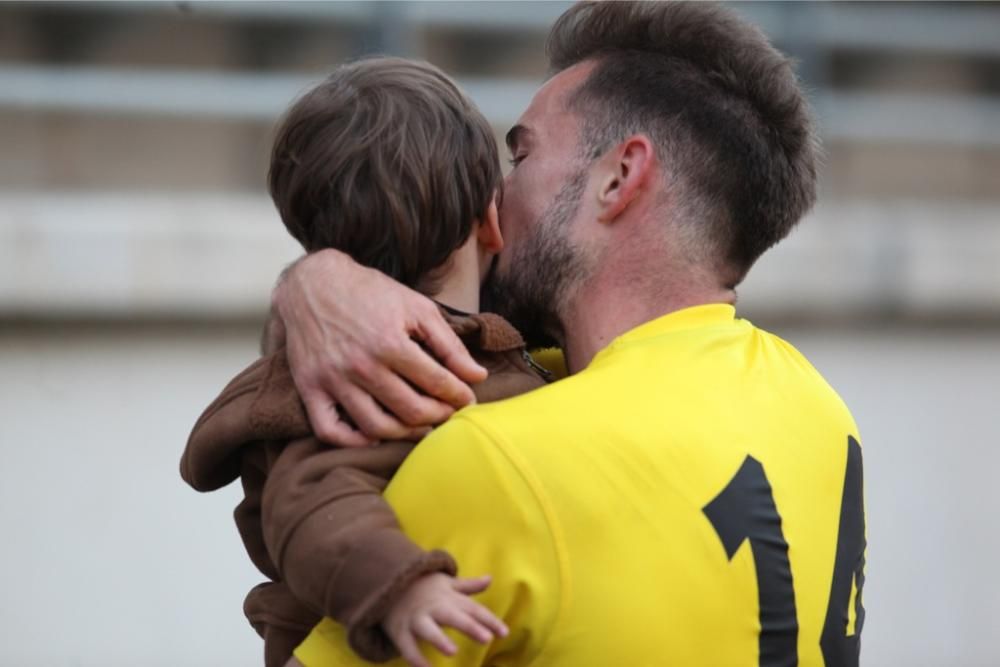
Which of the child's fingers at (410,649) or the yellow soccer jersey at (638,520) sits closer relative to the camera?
the child's fingers at (410,649)

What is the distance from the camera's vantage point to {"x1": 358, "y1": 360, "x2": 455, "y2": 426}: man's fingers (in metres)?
1.81

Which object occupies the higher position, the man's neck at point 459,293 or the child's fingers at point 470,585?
the man's neck at point 459,293

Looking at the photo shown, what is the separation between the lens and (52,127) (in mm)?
4637

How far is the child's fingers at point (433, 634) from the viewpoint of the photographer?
1549mm

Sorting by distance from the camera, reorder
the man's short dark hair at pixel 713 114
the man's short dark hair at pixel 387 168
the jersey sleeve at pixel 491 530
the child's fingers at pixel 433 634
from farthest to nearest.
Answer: the man's short dark hair at pixel 713 114 → the man's short dark hair at pixel 387 168 → the jersey sleeve at pixel 491 530 → the child's fingers at pixel 433 634

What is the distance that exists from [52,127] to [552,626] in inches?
136

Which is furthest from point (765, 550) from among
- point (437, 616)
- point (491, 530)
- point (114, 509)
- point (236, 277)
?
point (114, 509)

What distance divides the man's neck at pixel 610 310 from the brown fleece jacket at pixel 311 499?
0.50 feet

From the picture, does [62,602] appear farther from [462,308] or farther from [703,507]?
[703,507]

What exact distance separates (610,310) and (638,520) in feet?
1.53

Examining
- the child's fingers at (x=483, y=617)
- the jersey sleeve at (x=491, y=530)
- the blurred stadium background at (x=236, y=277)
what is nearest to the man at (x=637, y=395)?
the jersey sleeve at (x=491, y=530)

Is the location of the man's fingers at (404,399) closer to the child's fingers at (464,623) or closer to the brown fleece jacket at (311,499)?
the brown fleece jacket at (311,499)

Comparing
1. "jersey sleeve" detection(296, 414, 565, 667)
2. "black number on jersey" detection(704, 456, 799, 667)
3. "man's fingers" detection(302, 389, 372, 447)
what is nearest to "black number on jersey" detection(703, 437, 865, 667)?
"black number on jersey" detection(704, 456, 799, 667)

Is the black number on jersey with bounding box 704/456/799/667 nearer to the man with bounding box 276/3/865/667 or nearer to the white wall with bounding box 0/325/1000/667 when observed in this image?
the man with bounding box 276/3/865/667
